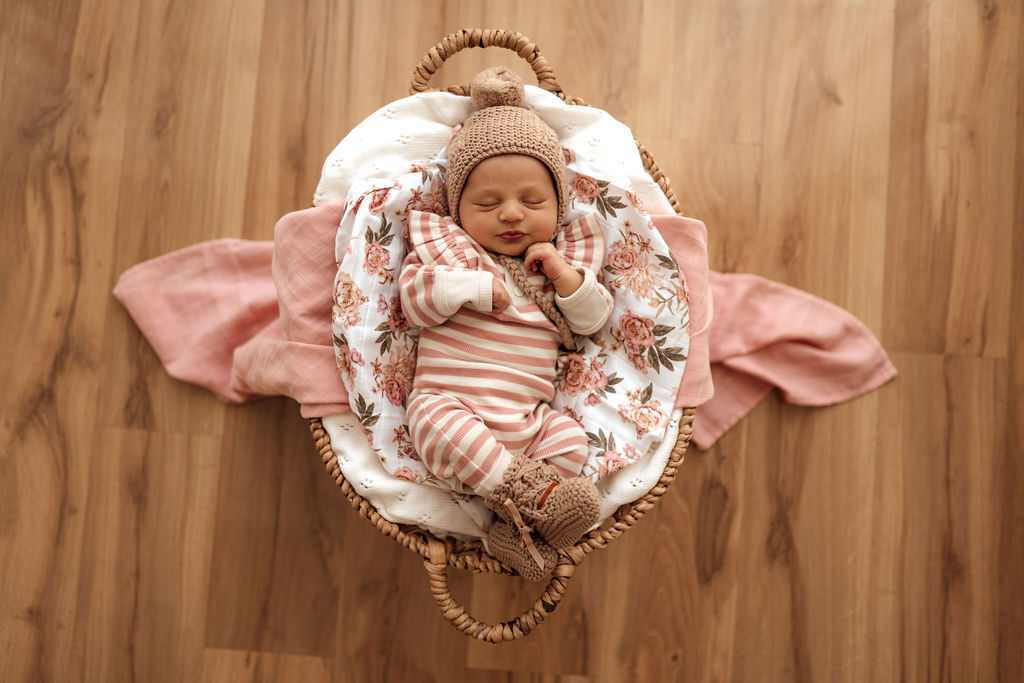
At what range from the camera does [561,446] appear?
3.74ft

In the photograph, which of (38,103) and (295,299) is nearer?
(295,299)

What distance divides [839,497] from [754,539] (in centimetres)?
18

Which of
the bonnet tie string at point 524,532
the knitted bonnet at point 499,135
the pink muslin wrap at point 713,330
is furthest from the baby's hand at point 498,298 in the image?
the pink muslin wrap at point 713,330

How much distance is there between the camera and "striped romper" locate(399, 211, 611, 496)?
110cm

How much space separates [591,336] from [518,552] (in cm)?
38

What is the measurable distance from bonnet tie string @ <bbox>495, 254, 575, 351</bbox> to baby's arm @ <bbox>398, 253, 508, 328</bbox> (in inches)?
2.1

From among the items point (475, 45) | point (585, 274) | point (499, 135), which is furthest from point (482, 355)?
point (475, 45)

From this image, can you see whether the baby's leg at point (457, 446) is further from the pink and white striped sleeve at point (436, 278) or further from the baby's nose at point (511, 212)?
the baby's nose at point (511, 212)

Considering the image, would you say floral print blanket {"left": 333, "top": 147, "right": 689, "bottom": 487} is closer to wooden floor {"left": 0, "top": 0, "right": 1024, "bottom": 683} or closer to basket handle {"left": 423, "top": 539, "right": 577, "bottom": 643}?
basket handle {"left": 423, "top": 539, "right": 577, "bottom": 643}

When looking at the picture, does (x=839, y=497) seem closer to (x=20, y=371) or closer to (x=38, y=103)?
(x=20, y=371)

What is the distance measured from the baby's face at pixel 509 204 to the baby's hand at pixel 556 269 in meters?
0.02

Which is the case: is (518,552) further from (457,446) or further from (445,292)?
(445,292)

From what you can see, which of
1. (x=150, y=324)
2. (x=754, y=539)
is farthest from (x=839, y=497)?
(x=150, y=324)

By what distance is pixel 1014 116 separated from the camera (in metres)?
1.48
